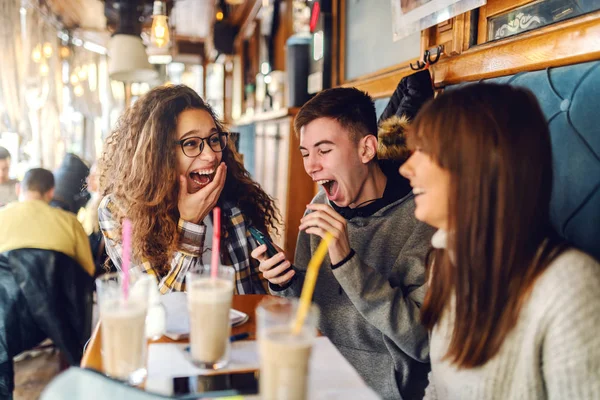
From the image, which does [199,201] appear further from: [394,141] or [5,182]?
[5,182]

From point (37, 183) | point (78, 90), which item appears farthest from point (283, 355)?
point (78, 90)

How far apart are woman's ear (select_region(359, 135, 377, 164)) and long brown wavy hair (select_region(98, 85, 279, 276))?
1.84 ft

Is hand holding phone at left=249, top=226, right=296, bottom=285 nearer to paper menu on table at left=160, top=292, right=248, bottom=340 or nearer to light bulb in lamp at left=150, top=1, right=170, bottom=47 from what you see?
paper menu on table at left=160, top=292, right=248, bottom=340

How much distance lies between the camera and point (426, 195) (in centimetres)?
108

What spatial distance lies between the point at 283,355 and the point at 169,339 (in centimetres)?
50

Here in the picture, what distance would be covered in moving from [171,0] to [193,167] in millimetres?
5260

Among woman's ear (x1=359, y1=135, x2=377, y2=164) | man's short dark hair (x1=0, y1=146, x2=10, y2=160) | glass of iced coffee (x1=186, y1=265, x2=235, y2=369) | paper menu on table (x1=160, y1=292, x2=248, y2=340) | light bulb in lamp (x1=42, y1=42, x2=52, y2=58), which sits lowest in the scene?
paper menu on table (x1=160, y1=292, x2=248, y2=340)

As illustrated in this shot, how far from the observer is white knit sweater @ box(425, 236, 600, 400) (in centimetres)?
88

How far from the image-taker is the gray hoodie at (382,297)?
4.45 ft

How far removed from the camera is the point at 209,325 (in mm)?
996

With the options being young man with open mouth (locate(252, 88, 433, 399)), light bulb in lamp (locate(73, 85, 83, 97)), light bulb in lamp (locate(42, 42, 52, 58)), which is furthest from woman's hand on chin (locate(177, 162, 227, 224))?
light bulb in lamp (locate(73, 85, 83, 97))

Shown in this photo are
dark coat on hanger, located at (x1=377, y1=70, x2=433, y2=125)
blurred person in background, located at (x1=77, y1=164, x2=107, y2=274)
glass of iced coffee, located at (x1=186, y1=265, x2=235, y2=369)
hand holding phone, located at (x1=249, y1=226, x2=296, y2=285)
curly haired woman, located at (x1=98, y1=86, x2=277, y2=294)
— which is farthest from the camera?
blurred person in background, located at (x1=77, y1=164, x2=107, y2=274)

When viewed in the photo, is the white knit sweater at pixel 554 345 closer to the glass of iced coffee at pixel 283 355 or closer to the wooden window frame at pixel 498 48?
the glass of iced coffee at pixel 283 355

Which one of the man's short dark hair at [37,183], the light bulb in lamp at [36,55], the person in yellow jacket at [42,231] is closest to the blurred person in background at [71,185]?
the man's short dark hair at [37,183]
